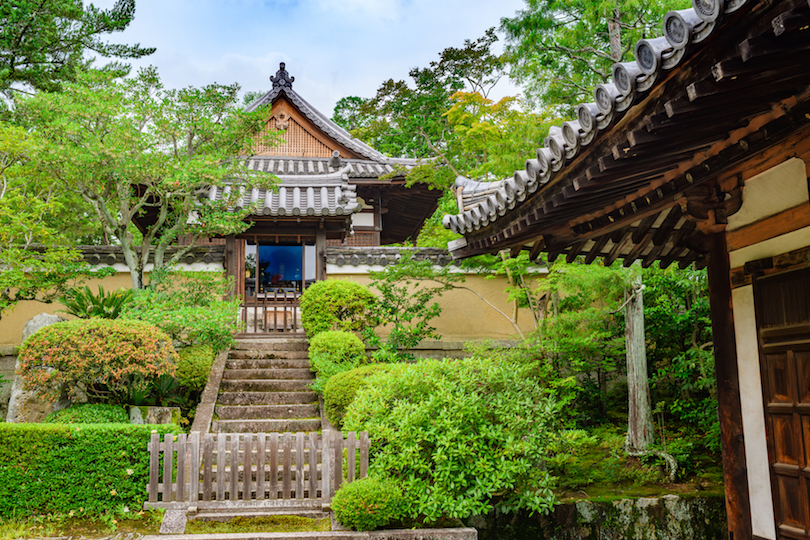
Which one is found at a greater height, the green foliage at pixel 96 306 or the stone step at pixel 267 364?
the green foliage at pixel 96 306

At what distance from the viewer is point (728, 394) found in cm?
468

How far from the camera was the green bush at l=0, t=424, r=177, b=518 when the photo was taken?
6.34 metres

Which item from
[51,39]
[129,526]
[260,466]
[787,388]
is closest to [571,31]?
[787,388]

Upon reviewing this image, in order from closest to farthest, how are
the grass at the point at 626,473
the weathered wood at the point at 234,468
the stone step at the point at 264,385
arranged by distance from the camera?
the weathered wood at the point at 234,468 < the grass at the point at 626,473 < the stone step at the point at 264,385

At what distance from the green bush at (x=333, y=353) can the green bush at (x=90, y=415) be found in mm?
2809

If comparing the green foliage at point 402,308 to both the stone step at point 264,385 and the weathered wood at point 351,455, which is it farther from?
the weathered wood at point 351,455

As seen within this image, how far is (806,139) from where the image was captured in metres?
3.32

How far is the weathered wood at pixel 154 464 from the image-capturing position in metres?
6.27

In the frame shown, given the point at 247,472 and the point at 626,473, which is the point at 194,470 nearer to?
the point at 247,472

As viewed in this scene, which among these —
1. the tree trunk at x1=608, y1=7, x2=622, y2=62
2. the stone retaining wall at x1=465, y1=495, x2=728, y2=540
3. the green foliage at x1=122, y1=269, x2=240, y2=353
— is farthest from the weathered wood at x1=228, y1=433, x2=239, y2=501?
the tree trunk at x1=608, y1=7, x2=622, y2=62

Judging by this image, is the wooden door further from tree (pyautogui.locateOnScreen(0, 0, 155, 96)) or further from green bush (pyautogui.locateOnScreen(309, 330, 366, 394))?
tree (pyautogui.locateOnScreen(0, 0, 155, 96))

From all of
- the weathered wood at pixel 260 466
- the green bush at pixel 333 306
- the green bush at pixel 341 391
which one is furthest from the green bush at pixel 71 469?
the green bush at pixel 333 306

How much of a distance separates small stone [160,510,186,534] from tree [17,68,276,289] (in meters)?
6.06

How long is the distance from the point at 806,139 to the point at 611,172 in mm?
1039
